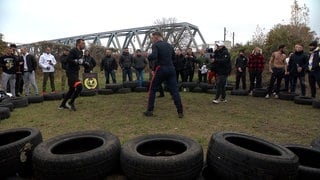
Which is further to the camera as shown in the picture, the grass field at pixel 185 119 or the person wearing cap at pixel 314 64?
the person wearing cap at pixel 314 64

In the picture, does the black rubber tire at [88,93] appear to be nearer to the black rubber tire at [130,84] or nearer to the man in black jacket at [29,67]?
the black rubber tire at [130,84]

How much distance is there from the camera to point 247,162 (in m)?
3.28

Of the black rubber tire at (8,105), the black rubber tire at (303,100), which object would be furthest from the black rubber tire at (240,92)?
the black rubber tire at (8,105)

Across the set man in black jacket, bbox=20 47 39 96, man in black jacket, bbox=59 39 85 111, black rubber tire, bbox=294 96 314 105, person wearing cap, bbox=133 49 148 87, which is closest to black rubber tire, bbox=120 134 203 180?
man in black jacket, bbox=59 39 85 111

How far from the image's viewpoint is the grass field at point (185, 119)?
6.10 m

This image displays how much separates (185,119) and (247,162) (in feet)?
13.0

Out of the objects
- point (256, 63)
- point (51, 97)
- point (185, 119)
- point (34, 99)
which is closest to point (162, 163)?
point (185, 119)

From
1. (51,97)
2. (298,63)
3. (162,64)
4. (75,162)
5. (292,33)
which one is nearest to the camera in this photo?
(75,162)

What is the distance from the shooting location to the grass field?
20.0 feet

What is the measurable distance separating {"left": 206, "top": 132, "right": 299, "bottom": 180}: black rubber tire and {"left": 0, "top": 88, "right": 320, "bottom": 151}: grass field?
1.39 meters

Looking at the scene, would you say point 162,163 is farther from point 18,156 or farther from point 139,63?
point 139,63

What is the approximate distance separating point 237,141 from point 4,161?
3111 millimetres

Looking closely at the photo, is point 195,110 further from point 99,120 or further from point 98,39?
point 98,39

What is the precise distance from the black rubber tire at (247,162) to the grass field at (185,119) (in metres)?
1.39
